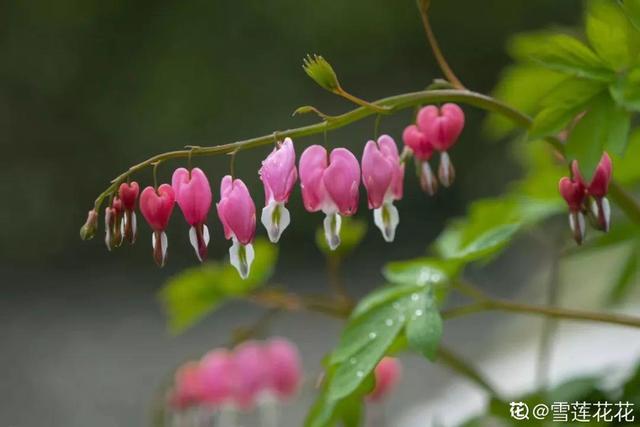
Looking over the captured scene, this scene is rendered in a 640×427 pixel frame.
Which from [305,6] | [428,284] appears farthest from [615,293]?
[305,6]

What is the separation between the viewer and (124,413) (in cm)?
363

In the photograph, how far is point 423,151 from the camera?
43.4 inches

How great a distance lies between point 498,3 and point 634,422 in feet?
17.7

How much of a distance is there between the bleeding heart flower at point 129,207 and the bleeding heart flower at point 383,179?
0.80 ft

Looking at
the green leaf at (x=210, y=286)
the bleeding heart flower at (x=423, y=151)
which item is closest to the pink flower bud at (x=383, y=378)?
the green leaf at (x=210, y=286)

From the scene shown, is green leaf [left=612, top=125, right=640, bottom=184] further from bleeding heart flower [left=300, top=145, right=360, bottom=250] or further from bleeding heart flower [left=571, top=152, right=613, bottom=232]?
bleeding heart flower [left=300, top=145, right=360, bottom=250]

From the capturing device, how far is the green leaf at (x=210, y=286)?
5.29 feet

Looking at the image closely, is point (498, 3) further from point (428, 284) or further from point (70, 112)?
point (428, 284)

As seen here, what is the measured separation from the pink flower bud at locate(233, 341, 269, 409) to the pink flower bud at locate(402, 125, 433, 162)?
769mm

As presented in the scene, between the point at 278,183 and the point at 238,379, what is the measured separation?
0.83 metres

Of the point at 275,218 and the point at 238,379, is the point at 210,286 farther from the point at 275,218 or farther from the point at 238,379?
the point at 275,218

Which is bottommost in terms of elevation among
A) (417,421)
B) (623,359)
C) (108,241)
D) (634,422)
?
(417,421)

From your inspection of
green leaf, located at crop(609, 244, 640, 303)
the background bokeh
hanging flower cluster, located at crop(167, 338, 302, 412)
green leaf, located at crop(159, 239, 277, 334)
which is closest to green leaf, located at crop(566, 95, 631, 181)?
green leaf, located at crop(609, 244, 640, 303)

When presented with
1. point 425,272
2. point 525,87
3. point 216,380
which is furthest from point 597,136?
point 216,380
